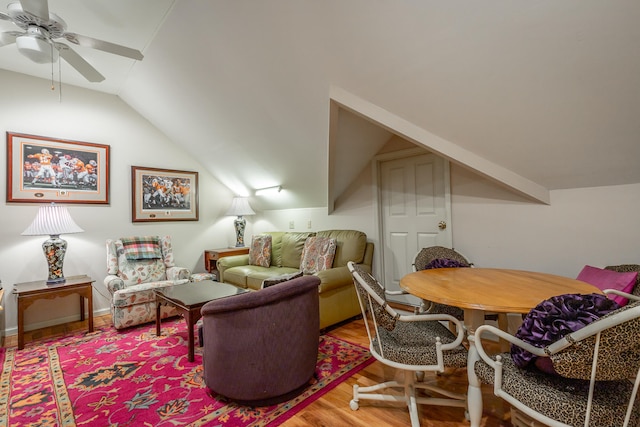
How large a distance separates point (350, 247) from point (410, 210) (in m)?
0.83

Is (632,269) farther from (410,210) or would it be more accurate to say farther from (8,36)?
(8,36)

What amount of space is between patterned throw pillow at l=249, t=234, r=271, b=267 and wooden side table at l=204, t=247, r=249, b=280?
0.34 m

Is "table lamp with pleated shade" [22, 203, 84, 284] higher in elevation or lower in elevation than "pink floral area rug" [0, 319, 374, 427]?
higher

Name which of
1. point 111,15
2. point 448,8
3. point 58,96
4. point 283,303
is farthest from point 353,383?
point 58,96

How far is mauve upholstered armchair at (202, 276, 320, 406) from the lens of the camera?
165 centimetres

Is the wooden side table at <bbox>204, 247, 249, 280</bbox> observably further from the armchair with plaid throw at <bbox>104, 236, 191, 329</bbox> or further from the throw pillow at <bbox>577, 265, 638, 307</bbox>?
the throw pillow at <bbox>577, 265, 638, 307</bbox>

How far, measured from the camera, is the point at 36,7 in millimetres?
1667

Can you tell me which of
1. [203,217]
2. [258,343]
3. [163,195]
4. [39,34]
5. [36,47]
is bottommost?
[258,343]

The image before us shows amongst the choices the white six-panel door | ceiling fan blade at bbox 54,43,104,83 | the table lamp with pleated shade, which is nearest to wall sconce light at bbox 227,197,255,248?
the table lamp with pleated shade

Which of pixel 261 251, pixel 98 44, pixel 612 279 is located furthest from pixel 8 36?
pixel 612 279

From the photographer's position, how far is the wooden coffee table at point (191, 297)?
2312mm

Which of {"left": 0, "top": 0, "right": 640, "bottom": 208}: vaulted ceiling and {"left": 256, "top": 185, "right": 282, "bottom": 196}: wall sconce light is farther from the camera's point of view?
{"left": 256, "top": 185, "right": 282, "bottom": 196}: wall sconce light

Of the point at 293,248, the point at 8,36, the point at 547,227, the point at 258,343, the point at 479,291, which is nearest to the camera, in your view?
the point at 479,291

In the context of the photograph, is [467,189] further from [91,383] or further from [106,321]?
[106,321]
